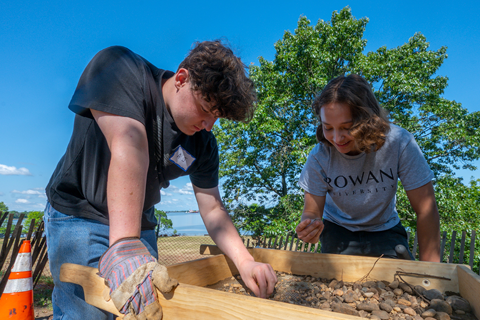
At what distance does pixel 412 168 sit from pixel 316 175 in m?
0.55

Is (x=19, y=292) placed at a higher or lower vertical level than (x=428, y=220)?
lower

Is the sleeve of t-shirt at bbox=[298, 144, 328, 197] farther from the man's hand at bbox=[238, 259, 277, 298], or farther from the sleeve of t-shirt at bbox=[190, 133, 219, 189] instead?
the man's hand at bbox=[238, 259, 277, 298]

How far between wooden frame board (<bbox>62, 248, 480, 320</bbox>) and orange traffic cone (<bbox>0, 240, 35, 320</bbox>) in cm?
71

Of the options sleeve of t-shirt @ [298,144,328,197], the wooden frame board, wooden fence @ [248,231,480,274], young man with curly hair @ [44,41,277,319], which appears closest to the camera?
the wooden frame board

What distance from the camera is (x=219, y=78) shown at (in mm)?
1181

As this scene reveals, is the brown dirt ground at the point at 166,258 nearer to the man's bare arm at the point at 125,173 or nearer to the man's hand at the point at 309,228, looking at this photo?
the man's hand at the point at 309,228

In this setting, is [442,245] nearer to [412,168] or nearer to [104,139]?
[412,168]

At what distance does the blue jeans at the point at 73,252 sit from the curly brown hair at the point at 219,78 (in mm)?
732

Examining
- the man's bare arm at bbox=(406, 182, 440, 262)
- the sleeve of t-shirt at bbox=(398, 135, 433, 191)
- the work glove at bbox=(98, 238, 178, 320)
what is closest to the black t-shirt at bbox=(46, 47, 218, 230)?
the work glove at bbox=(98, 238, 178, 320)


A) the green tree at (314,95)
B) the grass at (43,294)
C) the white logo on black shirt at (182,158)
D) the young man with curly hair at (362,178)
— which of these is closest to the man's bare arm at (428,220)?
the young man with curly hair at (362,178)

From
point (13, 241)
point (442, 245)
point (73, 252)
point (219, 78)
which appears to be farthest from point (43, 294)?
point (442, 245)

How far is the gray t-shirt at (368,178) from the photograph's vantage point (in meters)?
1.65

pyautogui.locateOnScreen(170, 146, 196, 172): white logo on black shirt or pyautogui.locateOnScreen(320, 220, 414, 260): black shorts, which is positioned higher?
pyautogui.locateOnScreen(170, 146, 196, 172): white logo on black shirt

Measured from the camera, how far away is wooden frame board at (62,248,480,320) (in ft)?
2.20
